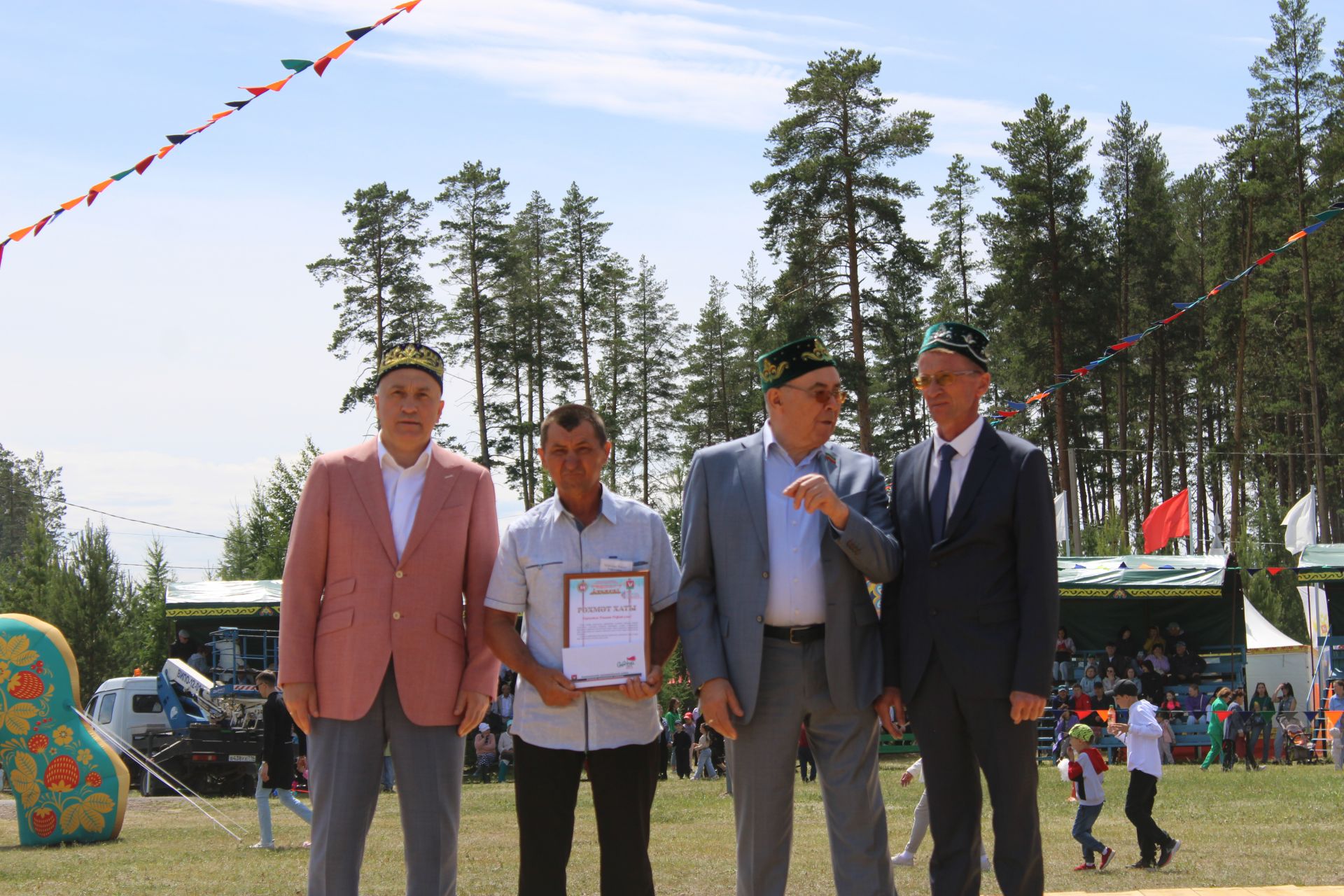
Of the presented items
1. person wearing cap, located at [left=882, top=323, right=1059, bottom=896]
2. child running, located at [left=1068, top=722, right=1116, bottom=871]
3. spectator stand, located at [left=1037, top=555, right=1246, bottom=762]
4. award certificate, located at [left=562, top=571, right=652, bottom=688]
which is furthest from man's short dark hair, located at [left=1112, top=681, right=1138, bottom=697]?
spectator stand, located at [left=1037, top=555, right=1246, bottom=762]

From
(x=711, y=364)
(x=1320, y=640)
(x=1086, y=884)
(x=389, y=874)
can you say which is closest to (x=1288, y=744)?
(x=1320, y=640)

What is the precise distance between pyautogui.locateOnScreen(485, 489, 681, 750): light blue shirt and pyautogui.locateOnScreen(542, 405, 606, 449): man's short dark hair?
0.72 feet

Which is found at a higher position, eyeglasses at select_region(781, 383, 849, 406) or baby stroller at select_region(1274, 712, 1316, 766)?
eyeglasses at select_region(781, 383, 849, 406)

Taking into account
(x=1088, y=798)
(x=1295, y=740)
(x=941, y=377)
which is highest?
(x=941, y=377)

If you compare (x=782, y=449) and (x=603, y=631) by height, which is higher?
(x=782, y=449)

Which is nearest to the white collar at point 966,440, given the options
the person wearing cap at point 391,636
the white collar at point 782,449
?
the white collar at point 782,449

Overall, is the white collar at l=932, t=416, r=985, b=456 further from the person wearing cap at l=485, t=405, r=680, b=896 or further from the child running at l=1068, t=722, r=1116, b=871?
the child running at l=1068, t=722, r=1116, b=871

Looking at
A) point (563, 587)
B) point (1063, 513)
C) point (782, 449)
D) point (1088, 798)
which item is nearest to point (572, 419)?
point (563, 587)

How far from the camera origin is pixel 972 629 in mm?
4082

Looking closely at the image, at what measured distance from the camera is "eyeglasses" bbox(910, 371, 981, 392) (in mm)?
4332

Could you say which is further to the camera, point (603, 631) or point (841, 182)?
point (841, 182)

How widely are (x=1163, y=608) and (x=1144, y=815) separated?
57.5 feet

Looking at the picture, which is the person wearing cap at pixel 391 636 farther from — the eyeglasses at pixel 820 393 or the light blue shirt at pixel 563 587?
the eyeglasses at pixel 820 393

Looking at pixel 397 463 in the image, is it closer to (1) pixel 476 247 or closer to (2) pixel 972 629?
(2) pixel 972 629
